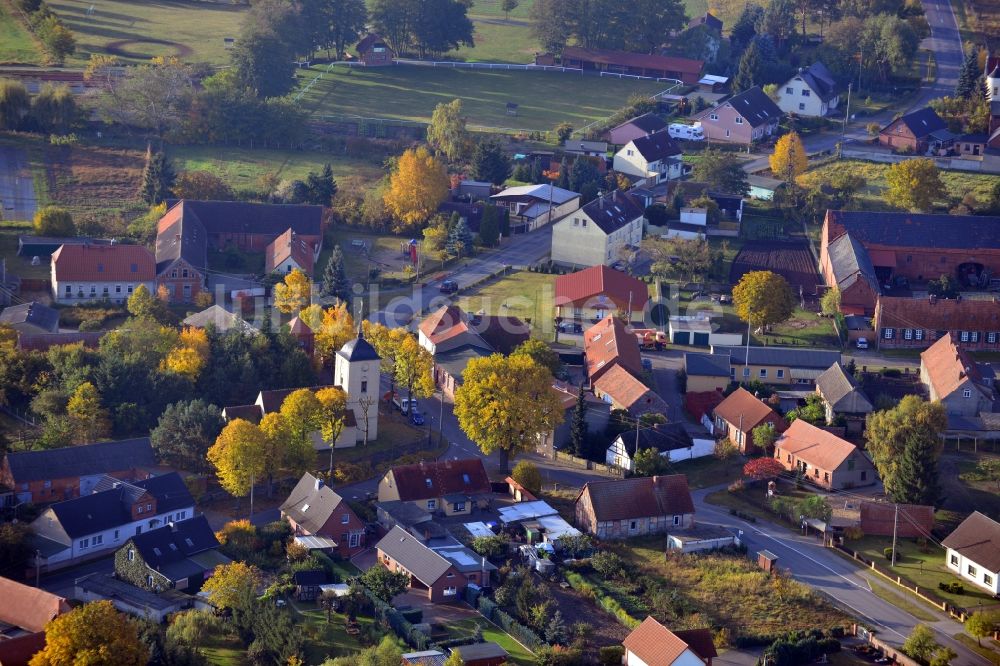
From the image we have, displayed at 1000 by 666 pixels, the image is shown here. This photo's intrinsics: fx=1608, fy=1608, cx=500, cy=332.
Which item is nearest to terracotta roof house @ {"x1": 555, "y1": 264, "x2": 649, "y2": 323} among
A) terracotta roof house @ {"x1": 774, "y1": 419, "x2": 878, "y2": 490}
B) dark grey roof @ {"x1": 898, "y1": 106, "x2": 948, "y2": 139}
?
terracotta roof house @ {"x1": 774, "y1": 419, "x2": 878, "y2": 490}

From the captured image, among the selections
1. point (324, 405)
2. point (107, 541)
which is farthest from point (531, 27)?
point (107, 541)

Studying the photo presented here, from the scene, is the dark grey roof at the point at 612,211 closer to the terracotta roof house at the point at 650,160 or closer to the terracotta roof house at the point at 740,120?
the terracotta roof house at the point at 650,160

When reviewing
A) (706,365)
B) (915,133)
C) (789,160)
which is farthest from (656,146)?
(706,365)

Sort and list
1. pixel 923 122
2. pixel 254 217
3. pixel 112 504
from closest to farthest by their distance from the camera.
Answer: pixel 112 504, pixel 254 217, pixel 923 122

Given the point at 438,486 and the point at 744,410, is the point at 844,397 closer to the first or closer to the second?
the point at 744,410

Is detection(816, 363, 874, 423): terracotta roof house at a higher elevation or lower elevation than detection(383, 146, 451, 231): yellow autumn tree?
lower

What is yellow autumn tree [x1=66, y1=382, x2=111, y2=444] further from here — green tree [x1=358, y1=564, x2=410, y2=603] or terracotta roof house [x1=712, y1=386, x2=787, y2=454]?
terracotta roof house [x1=712, y1=386, x2=787, y2=454]

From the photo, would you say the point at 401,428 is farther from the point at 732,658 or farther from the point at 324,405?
the point at 732,658

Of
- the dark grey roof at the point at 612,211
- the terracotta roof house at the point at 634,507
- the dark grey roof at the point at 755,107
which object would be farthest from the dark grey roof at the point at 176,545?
the dark grey roof at the point at 755,107
